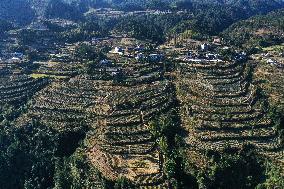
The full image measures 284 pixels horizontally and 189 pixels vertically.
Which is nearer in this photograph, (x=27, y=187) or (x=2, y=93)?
(x=27, y=187)

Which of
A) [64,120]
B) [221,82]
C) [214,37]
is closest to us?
[64,120]

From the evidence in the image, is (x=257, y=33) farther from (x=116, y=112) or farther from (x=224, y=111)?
(x=116, y=112)

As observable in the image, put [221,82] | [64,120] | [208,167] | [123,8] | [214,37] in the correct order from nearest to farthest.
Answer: [208,167] → [64,120] → [221,82] → [214,37] → [123,8]

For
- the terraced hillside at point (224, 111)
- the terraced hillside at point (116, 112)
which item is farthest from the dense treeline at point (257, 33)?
the terraced hillside at point (116, 112)

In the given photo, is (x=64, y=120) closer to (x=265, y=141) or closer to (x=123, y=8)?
(x=265, y=141)

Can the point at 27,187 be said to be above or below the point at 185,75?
below

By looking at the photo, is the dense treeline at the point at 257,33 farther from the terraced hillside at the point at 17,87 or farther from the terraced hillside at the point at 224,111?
the terraced hillside at the point at 17,87

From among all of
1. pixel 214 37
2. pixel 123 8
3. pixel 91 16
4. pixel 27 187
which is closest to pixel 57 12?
pixel 91 16

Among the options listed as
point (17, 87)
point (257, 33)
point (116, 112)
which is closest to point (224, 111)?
point (116, 112)
